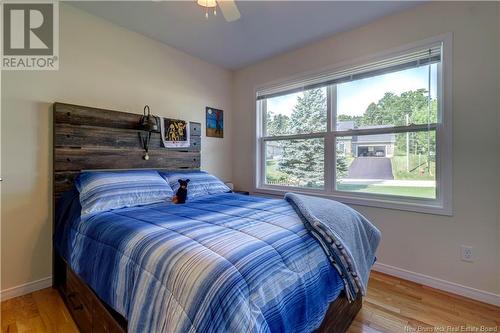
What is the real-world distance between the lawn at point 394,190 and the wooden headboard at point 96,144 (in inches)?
81.7

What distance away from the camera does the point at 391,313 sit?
1.75 m

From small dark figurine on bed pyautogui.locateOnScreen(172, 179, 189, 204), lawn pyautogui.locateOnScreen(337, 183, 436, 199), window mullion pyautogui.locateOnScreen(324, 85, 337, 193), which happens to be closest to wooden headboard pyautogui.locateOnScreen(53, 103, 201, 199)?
small dark figurine on bed pyautogui.locateOnScreen(172, 179, 189, 204)

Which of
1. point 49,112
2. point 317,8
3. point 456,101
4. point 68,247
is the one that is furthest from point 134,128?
point 456,101

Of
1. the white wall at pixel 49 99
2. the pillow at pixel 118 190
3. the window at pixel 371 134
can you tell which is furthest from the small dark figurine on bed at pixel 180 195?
the window at pixel 371 134

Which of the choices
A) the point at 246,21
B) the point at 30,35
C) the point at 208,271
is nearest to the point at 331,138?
the point at 246,21

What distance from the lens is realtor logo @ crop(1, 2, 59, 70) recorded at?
6.44 feet

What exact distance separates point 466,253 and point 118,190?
9.45 ft

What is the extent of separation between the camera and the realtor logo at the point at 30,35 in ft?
6.44

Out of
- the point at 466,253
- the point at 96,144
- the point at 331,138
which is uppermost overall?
the point at 331,138

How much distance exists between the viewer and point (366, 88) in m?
2.59

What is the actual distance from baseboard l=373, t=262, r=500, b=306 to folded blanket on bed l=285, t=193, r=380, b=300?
33.9 inches

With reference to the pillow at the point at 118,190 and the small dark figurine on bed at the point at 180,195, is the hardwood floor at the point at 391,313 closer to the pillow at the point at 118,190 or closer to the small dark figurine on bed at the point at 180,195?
the pillow at the point at 118,190

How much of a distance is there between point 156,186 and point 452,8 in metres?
2.97

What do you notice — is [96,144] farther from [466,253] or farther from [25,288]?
[466,253]
